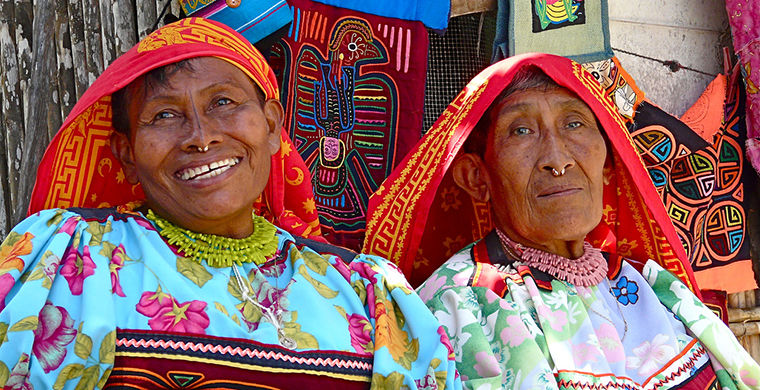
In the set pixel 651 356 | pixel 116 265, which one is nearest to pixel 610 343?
pixel 651 356

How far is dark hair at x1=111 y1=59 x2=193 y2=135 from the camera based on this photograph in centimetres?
256

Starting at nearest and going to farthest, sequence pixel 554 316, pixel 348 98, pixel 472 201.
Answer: pixel 554 316
pixel 472 201
pixel 348 98

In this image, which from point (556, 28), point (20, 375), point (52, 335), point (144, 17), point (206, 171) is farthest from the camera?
point (556, 28)

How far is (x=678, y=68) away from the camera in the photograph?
14.4ft

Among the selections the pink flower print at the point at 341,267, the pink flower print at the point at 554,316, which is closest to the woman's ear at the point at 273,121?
the pink flower print at the point at 341,267

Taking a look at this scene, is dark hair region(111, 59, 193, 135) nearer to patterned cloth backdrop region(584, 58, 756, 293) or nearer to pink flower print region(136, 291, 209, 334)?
pink flower print region(136, 291, 209, 334)

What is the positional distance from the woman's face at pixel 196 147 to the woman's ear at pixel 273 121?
18cm

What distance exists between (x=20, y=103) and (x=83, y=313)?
1.88m

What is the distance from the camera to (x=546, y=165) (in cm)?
293

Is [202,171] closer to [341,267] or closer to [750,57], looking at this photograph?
[341,267]

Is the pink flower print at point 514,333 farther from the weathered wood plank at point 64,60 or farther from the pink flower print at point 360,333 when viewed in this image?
the weathered wood plank at point 64,60

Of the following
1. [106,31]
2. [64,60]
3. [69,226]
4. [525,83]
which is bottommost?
[69,226]

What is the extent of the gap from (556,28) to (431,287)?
67.2 inches

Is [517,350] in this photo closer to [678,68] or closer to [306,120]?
[306,120]
